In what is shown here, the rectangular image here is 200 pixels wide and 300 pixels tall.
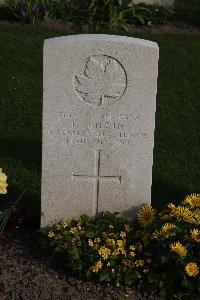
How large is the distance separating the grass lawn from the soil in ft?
2.00

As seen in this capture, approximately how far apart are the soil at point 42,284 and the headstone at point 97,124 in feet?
1.32

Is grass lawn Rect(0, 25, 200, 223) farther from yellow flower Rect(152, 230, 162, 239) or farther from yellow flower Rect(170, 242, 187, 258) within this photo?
yellow flower Rect(170, 242, 187, 258)

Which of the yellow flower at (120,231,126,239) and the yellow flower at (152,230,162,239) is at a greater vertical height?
the yellow flower at (152,230,162,239)

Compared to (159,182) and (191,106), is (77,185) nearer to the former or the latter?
(159,182)

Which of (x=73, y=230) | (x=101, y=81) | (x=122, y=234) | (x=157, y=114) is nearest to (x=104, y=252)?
(x=122, y=234)

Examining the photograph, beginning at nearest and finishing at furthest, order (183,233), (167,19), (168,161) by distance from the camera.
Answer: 1. (183,233)
2. (168,161)
3. (167,19)

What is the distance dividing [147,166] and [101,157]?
1.15 feet

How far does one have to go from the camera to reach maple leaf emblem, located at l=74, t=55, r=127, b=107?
4789 mm

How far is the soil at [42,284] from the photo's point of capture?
455cm

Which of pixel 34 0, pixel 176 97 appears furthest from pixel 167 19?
pixel 176 97

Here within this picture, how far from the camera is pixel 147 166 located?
5078 millimetres

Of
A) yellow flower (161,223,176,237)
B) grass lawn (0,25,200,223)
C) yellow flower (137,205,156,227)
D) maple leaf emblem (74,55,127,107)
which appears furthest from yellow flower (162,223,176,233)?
grass lawn (0,25,200,223)

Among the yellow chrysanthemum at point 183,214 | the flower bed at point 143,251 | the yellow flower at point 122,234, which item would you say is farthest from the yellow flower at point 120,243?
the yellow chrysanthemum at point 183,214

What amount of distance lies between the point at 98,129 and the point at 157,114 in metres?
3.71
